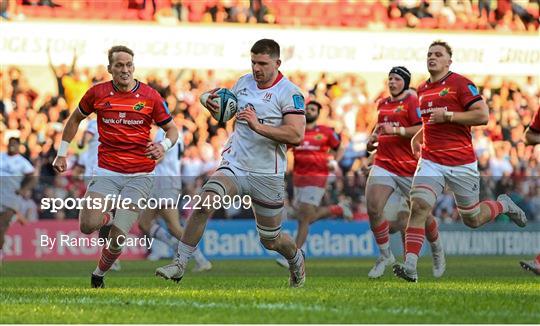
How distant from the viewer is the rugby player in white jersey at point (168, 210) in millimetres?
17797

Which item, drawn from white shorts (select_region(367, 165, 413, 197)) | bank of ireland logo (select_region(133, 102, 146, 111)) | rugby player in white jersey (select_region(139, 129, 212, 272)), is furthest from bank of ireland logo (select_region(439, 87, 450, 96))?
rugby player in white jersey (select_region(139, 129, 212, 272))

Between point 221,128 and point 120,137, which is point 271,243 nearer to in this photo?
point 120,137

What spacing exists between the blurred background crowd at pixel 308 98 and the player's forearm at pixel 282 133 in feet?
36.5

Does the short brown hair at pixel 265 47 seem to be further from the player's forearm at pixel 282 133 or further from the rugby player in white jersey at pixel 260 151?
the player's forearm at pixel 282 133

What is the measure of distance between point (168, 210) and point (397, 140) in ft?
11.7

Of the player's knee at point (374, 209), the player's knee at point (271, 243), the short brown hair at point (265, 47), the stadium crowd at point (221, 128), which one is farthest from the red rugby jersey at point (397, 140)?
the stadium crowd at point (221, 128)

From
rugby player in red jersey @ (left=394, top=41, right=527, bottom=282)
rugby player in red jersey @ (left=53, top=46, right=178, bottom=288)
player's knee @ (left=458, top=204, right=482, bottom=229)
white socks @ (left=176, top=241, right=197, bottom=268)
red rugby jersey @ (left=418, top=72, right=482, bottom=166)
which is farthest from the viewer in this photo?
player's knee @ (left=458, top=204, right=482, bottom=229)

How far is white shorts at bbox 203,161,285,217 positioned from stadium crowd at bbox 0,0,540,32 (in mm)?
18421

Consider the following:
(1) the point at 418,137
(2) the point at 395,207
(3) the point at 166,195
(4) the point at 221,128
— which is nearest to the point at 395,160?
(1) the point at 418,137

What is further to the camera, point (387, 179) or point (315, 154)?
point (315, 154)

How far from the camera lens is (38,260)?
22703 millimetres

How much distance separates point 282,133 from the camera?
1173 cm

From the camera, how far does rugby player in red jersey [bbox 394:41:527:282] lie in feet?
45.3

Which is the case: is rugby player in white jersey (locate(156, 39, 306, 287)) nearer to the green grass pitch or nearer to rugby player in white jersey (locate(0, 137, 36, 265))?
the green grass pitch
